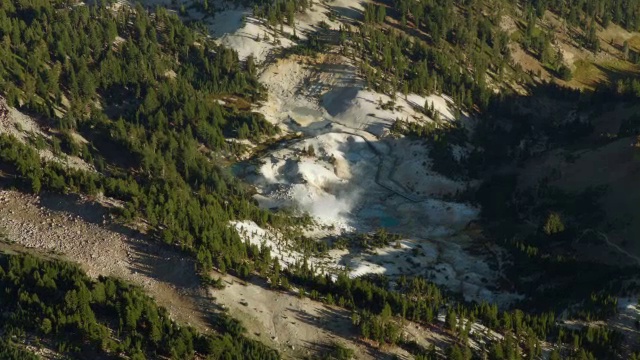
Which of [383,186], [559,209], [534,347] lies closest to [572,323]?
[534,347]

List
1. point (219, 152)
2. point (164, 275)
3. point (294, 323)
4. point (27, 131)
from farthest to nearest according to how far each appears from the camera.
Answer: point (219, 152), point (27, 131), point (164, 275), point (294, 323)

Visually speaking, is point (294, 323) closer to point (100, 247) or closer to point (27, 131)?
point (100, 247)

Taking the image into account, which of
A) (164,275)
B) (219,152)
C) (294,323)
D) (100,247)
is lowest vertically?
(219,152)

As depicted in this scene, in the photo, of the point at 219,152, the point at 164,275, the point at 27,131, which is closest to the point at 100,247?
the point at 164,275

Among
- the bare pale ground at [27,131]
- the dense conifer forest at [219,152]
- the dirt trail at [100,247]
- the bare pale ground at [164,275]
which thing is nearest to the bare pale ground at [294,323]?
the bare pale ground at [164,275]

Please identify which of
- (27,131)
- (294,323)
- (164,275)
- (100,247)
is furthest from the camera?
(27,131)

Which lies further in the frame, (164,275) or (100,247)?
(100,247)

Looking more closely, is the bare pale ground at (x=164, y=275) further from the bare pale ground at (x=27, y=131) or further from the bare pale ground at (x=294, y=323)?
the bare pale ground at (x=27, y=131)

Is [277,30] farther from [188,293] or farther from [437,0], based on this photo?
[188,293]

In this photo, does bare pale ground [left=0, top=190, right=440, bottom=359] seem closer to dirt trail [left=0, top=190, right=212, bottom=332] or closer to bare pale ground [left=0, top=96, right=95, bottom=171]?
dirt trail [left=0, top=190, right=212, bottom=332]
